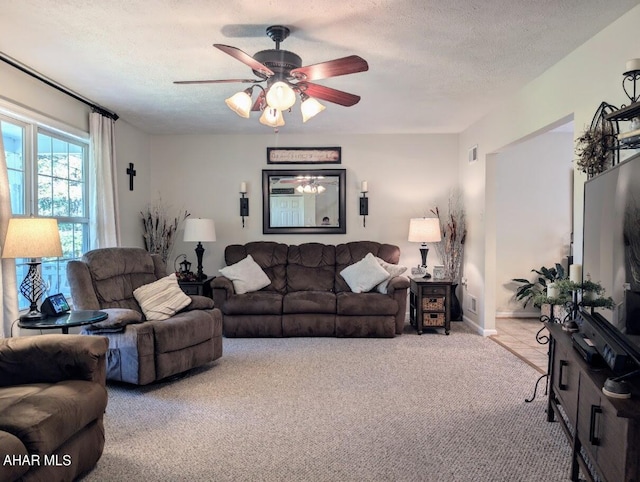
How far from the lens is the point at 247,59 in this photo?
2.43 meters

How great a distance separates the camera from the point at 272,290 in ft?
17.5

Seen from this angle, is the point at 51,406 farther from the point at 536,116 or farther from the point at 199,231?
the point at 536,116

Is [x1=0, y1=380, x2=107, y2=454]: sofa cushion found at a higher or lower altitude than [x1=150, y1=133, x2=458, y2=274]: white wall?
lower

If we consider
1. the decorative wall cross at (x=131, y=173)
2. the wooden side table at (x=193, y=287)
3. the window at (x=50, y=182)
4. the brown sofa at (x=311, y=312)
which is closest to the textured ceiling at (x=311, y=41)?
the window at (x=50, y=182)

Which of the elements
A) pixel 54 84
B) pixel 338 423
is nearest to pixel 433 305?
pixel 338 423

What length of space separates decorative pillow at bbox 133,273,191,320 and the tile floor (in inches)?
127

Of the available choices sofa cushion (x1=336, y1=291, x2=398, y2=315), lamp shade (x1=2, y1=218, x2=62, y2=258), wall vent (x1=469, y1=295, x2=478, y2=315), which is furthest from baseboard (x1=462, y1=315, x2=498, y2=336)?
lamp shade (x1=2, y1=218, x2=62, y2=258)

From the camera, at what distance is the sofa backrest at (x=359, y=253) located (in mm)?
5445

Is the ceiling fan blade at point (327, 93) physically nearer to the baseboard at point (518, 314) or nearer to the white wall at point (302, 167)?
the white wall at point (302, 167)

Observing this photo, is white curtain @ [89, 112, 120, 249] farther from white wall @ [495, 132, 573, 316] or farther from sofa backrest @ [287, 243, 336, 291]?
white wall @ [495, 132, 573, 316]

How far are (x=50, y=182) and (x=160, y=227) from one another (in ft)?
6.61

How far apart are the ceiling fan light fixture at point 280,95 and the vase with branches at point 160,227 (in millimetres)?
3664

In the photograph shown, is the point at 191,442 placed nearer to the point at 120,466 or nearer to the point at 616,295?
the point at 120,466

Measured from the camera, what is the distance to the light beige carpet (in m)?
2.16
